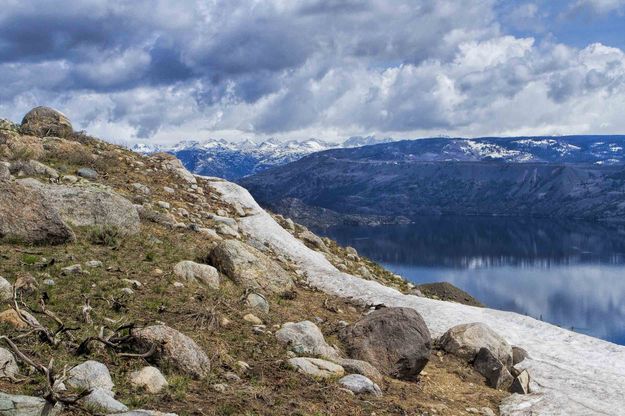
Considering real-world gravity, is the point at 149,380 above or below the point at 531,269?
above

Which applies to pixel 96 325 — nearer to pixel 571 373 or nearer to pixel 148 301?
pixel 148 301

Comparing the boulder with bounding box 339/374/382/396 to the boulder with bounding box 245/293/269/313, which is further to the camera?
the boulder with bounding box 245/293/269/313

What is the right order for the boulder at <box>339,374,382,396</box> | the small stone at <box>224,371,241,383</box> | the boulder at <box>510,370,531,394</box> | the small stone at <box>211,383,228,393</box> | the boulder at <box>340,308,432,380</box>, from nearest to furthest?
the small stone at <box>211,383,228,393</box>, the small stone at <box>224,371,241,383</box>, the boulder at <box>339,374,382,396</box>, the boulder at <box>340,308,432,380</box>, the boulder at <box>510,370,531,394</box>

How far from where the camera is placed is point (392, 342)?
14.3 metres

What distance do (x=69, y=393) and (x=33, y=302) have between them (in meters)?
4.30

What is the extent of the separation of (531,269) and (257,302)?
110 m

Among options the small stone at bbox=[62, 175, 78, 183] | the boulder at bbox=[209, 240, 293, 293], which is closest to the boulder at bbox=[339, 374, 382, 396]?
the boulder at bbox=[209, 240, 293, 293]

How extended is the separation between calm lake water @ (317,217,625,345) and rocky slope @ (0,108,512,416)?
55.4 m

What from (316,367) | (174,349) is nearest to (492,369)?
(316,367)

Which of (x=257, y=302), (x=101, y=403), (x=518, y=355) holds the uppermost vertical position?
(x=101, y=403)

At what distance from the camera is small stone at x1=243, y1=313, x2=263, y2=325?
1405 cm

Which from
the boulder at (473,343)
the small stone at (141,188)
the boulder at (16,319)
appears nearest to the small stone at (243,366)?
the boulder at (16,319)

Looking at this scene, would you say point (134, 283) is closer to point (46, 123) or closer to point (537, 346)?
point (537, 346)

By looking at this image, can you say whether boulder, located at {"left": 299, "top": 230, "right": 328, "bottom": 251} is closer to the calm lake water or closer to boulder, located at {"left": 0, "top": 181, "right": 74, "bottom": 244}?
boulder, located at {"left": 0, "top": 181, "right": 74, "bottom": 244}
